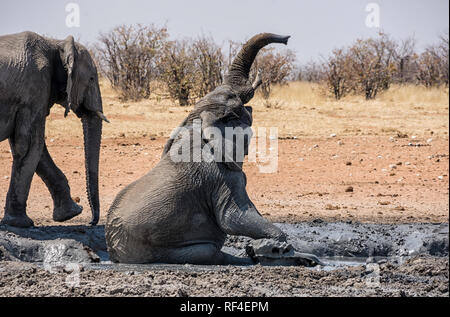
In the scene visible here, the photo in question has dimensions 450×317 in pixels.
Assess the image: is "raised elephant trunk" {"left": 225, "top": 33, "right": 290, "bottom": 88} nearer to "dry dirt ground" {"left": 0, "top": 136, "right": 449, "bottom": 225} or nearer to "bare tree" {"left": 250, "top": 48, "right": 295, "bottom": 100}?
"dry dirt ground" {"left": 0, "top": 136, "right": 449, "bottom": 225}

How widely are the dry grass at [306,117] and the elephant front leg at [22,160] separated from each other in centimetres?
798

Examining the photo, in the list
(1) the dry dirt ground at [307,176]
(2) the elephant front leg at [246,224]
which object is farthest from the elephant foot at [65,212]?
(2) the elephant front leg at [246,224]

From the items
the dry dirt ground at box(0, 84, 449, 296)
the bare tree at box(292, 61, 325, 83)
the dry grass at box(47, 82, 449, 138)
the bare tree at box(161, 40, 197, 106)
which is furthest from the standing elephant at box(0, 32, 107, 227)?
the bare tree at box(292, 61, 325, 83)

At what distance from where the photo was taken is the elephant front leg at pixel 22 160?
8297mm

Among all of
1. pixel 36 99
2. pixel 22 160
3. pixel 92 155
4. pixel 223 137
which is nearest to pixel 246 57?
pixel 223 137

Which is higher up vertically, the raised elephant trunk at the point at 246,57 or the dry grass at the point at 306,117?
the raised elephant trunk at the point at 246,57

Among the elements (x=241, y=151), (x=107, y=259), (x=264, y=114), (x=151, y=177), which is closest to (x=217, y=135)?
(x=241, y=151)

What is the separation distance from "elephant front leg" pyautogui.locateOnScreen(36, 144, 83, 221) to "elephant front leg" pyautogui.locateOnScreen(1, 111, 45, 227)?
0.57m

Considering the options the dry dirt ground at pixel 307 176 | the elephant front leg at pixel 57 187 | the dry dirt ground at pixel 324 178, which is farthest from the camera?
the dry dirt ground at pixel 324 178

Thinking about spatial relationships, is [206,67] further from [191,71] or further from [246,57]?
[246,57]

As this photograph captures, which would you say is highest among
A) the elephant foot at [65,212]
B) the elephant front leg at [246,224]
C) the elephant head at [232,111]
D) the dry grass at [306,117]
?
the elephant head at [232,111]

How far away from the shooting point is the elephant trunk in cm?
882

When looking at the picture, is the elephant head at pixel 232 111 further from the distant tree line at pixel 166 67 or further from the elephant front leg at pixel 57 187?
the distant tree line at pixel 166 67

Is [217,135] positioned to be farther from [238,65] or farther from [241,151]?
[238,65]
